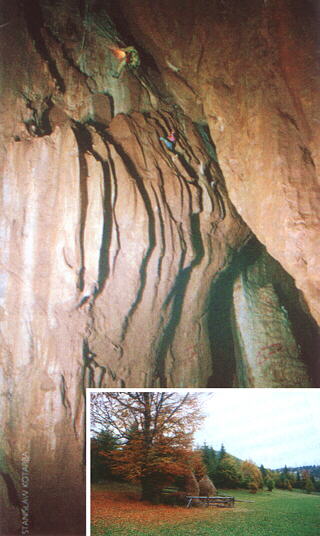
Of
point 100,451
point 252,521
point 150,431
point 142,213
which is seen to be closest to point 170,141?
point 142,213

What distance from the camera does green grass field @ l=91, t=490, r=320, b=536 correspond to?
2770 millimetres

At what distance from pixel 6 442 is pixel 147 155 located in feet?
7.79

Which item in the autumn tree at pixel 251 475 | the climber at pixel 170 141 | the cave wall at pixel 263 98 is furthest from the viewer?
the climber at pixel 170 141

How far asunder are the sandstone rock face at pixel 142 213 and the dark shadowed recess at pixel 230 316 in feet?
0.04

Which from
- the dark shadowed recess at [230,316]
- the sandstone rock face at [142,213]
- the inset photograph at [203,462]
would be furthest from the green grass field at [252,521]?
the dark shadowed recess at [230,316]

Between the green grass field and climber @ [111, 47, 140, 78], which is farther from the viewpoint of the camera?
climber @ [111, 47, 140, 78]

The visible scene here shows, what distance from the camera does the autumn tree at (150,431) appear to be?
287cm

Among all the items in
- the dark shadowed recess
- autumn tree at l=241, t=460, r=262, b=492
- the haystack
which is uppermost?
the dark shadowed recess

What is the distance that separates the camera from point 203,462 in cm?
292

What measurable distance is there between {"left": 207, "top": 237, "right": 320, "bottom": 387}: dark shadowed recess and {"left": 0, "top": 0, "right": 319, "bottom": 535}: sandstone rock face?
0.04 ft

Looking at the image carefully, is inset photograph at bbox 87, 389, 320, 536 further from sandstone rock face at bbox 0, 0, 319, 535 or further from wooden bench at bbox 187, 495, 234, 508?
sandstone rock face at bbox 0, 0, 319, 535

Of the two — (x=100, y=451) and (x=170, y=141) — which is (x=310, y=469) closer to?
(x=100, y=451)

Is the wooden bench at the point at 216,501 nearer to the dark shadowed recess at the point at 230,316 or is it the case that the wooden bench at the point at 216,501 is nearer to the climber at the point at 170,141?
the dark shadowed recess at the point at 230,316

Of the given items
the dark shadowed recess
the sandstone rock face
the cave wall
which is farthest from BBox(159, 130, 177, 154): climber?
the dark shadowed recess
